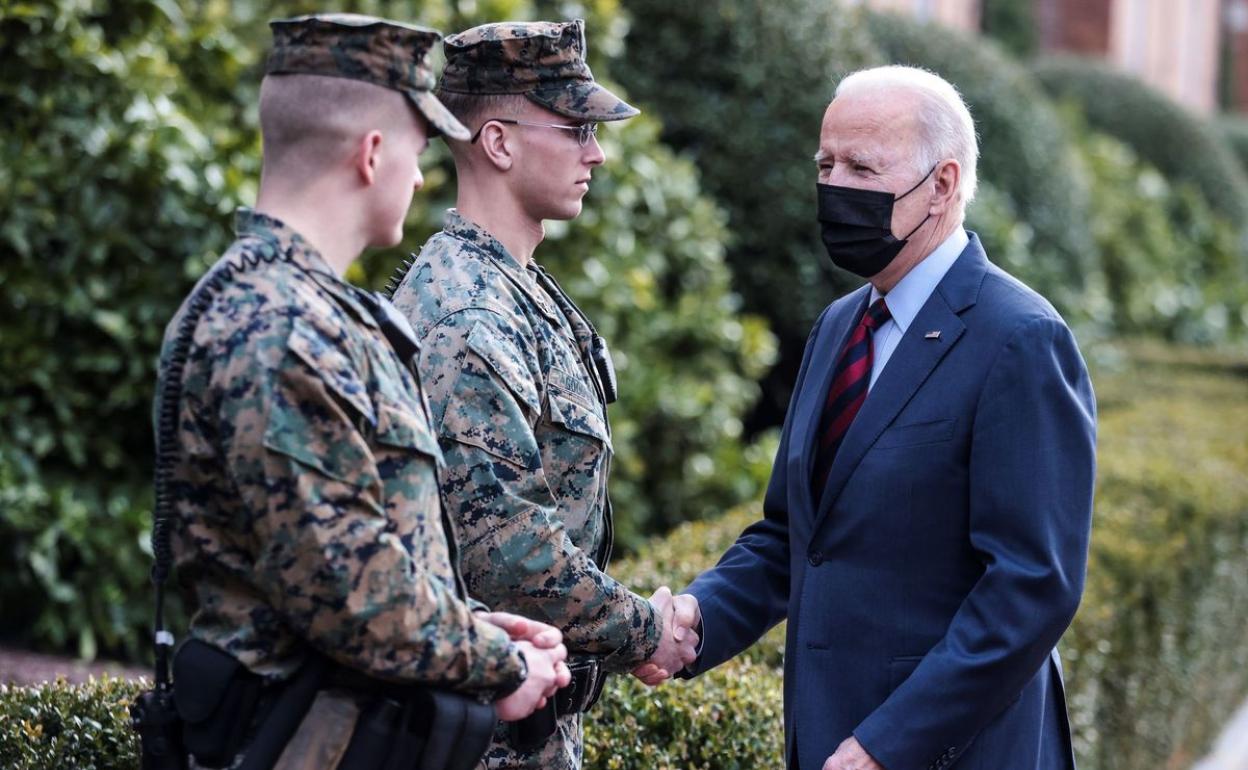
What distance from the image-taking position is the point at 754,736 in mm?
3475

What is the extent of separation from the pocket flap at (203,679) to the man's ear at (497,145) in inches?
42.4

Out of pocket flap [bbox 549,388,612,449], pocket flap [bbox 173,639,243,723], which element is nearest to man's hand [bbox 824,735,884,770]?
pocket flap [bbox 549,388,612,449]

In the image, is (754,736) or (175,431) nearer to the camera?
(175,431)

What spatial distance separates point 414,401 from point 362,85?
0.46 metres

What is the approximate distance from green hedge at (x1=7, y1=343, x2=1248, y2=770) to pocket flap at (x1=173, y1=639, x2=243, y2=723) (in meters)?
0.95

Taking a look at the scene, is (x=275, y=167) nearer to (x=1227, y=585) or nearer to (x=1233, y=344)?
(x=1227, y=585)

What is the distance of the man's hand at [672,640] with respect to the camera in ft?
10.00

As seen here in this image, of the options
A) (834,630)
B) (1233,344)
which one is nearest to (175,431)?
(834,630)

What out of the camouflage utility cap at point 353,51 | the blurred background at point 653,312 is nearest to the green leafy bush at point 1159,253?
the blurred background at point 653,312

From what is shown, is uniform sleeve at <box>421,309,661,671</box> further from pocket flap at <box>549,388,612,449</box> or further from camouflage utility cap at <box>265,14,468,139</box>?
camouflage utility cap at <box>265,14,468,139</box>

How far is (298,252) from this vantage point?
2.10 m

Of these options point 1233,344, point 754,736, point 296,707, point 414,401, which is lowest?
point 1233,344

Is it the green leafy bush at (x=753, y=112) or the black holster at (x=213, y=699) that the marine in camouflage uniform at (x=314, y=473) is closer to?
the black holster at (x=213, y=699)

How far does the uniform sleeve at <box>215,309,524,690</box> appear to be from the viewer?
1.97 metres
